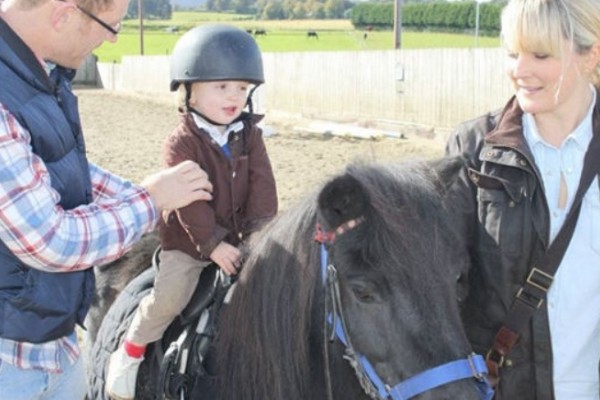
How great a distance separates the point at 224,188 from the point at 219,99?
0.42m

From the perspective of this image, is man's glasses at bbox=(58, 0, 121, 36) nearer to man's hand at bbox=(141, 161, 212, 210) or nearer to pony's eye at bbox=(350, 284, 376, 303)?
man's hand at bbox=(141, 161, 212, 210)

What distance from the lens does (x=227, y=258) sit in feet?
9.71

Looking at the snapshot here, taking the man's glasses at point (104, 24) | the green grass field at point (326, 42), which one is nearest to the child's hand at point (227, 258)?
the man's glasses at point (104, 24)

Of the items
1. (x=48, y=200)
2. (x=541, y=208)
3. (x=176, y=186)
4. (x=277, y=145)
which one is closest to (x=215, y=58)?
(x=176, y=186)

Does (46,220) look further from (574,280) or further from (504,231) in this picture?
(574,280)

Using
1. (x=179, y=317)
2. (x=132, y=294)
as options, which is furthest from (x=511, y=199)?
(x=132, y=294)

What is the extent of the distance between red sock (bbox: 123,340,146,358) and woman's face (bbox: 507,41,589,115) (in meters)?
1.85

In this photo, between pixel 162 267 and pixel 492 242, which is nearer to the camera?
pixel 492 242

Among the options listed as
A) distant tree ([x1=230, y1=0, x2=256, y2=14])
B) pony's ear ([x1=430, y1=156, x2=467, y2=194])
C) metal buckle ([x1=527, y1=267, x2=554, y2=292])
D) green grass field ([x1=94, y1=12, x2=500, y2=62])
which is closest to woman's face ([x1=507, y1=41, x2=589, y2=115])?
pony's ear ([x1=430, y1=156, x2=467, y2=194])

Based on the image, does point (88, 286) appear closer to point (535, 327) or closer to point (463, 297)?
point (463, 297)

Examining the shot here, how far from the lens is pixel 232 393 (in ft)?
8.88

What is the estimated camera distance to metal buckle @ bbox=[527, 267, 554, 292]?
2633mm

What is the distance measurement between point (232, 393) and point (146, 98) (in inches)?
1214

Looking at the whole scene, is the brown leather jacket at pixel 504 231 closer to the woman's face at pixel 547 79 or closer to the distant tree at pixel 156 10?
the woman's face at pixel 547 79
